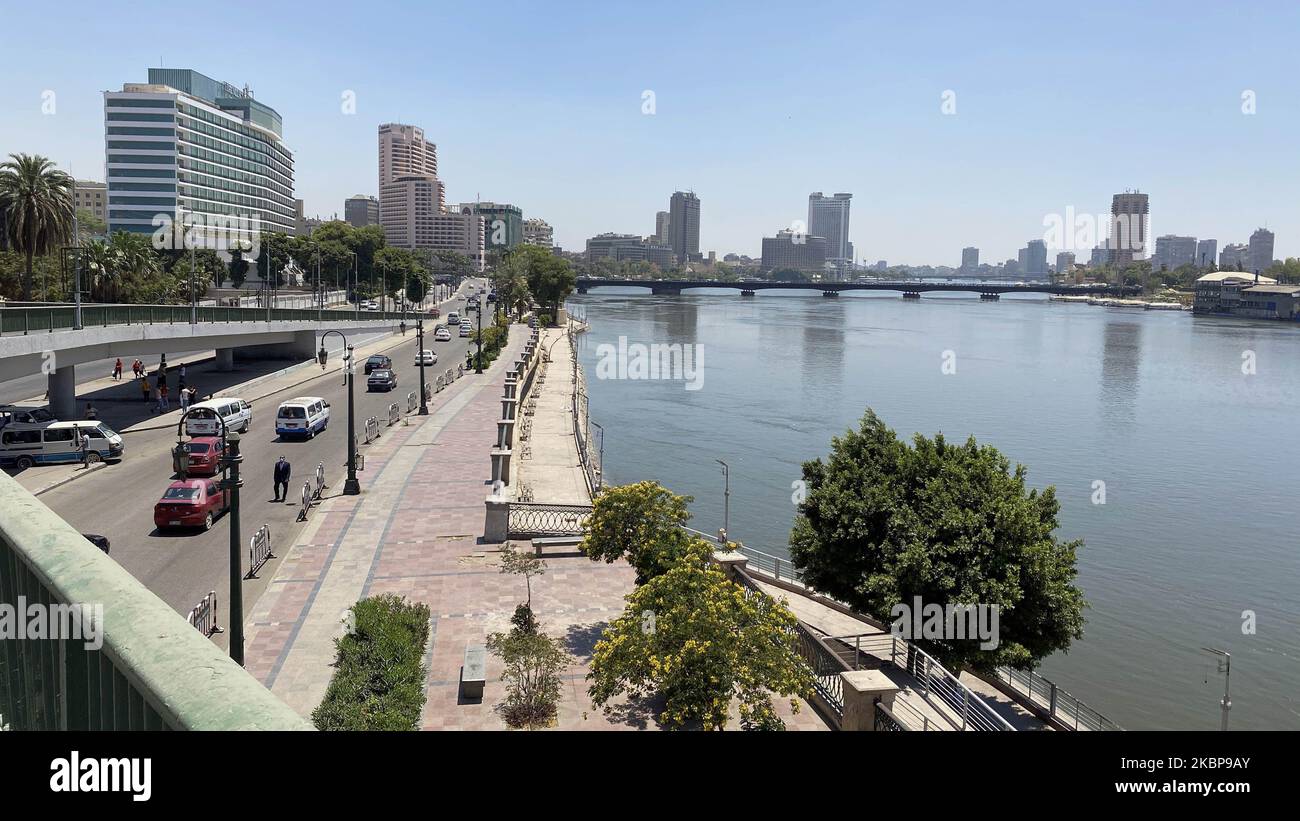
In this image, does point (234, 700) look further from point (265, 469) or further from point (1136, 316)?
point (1136, 316)

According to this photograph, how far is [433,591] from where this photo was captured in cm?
1844

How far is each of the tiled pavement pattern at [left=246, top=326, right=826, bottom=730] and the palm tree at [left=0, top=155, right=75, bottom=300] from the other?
26.2m

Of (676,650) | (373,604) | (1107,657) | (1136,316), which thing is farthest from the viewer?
(1136,316)

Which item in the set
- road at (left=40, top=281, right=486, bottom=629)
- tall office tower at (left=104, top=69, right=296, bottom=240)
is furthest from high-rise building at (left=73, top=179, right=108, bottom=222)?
road at (left=40, top=281, right=486, bottom=629)

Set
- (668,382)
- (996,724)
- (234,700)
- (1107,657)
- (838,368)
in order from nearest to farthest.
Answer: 1. (234,700)
2. (996,724)
3. (1107,657)
4. (668,382)
5. (838,368)

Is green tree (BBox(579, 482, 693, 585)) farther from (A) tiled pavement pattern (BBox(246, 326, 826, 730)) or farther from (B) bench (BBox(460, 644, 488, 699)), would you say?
(B) bench (BBox(460, 644, 488, 699))

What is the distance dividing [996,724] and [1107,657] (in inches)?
421

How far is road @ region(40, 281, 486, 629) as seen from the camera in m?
18.6

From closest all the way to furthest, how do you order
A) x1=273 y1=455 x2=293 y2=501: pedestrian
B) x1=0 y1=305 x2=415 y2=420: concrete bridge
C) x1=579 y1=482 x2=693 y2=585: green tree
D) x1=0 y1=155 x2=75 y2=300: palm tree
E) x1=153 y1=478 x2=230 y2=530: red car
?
x1=579 y1=482 x2=693 y2=585: green tree, x1=153 y1=478 x2=230 y2=530: red car, x1=273 y1=455 x2=293 y2=501: pedestrian, x1=0 y1=305 x2=415 y2=420: concrete bridge, x1=0 y1=155 x2=75 y2=300: palm tree

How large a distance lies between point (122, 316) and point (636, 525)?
1043 inches

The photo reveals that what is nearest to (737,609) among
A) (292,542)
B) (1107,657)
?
(292,542)

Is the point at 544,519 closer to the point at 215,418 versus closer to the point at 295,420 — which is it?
the point at 215,418

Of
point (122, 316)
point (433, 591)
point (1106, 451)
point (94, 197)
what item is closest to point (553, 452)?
point (122, 316)

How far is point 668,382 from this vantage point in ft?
233
